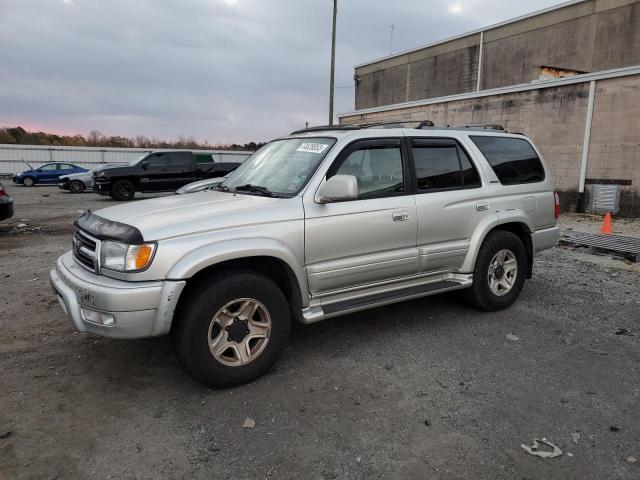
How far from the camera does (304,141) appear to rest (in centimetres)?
418

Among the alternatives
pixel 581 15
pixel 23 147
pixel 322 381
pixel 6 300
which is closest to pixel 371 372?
pixel 322 381

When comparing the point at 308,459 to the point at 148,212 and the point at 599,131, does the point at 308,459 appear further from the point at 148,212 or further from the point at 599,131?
the point at 599,131

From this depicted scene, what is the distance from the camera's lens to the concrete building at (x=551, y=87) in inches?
459

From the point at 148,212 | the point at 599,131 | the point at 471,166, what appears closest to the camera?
the point at 148,212

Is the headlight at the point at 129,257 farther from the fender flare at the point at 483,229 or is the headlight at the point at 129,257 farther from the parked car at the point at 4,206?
the parked car at the point at 4,206

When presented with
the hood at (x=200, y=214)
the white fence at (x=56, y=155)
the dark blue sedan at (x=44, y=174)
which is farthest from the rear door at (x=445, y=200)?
the white fence at (x=56, y=155)

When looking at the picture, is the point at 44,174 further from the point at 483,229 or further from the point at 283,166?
the point at 483,229

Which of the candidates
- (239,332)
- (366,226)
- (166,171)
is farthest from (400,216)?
(166,171)

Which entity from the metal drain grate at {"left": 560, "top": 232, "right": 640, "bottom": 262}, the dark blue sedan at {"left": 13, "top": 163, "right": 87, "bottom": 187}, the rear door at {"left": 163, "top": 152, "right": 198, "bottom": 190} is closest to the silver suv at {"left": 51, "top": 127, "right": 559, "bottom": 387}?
the metal drain grate at {"left": 560, "top": 232, "right": 640, "bottom": 262}

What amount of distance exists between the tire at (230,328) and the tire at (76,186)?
67.0 feet

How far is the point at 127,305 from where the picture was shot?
9.45 ft

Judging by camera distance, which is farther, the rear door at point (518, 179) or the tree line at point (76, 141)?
the tree line at point (76, 141)

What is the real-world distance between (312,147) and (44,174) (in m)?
25.5

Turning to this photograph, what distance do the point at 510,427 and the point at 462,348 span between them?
46.1 inches
